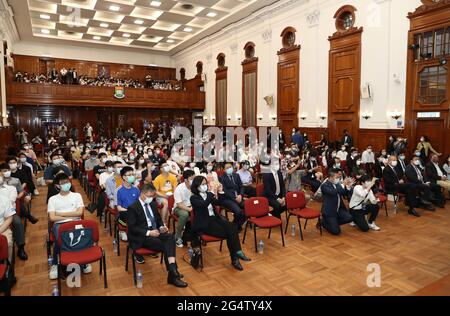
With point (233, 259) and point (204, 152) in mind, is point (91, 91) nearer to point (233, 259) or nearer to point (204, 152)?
point (204, 152)

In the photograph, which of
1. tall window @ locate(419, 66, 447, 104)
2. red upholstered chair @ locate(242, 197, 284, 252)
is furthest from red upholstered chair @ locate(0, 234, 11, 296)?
tall window @ locate(419, 66, 447, 104)

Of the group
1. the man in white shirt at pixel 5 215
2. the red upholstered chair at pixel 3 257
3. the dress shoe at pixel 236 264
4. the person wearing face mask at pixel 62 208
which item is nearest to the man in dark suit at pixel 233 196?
the dress shoe at pixel 236 264

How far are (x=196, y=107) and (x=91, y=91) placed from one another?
24.3 feet

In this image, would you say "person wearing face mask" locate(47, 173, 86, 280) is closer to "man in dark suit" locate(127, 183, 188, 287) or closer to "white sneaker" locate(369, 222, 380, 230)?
"man in dark suit" locate(127, 183, 188, 287)

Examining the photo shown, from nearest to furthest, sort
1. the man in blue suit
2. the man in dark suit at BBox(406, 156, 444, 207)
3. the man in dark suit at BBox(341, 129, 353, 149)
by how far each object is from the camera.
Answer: the man in blue suit → the man in dark suit at BBox(406, 156, 444, 207) → the man in dark suit at BBox(341, 129, 353, 149)

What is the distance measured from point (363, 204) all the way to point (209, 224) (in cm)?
359

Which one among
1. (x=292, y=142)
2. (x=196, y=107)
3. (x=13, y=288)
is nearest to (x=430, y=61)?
(x=292, y=142)

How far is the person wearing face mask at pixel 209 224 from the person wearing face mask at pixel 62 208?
5.53ft

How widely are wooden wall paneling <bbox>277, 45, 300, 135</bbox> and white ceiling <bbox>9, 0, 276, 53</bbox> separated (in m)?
2.98

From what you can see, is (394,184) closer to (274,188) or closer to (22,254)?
(274,188)

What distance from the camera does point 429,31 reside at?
1098 centimetres

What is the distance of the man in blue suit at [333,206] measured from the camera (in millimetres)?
6529

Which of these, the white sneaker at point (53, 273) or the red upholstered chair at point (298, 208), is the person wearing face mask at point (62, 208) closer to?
the white sneaker at point (53, 273)

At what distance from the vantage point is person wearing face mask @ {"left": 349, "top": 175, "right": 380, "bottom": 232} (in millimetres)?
6738
